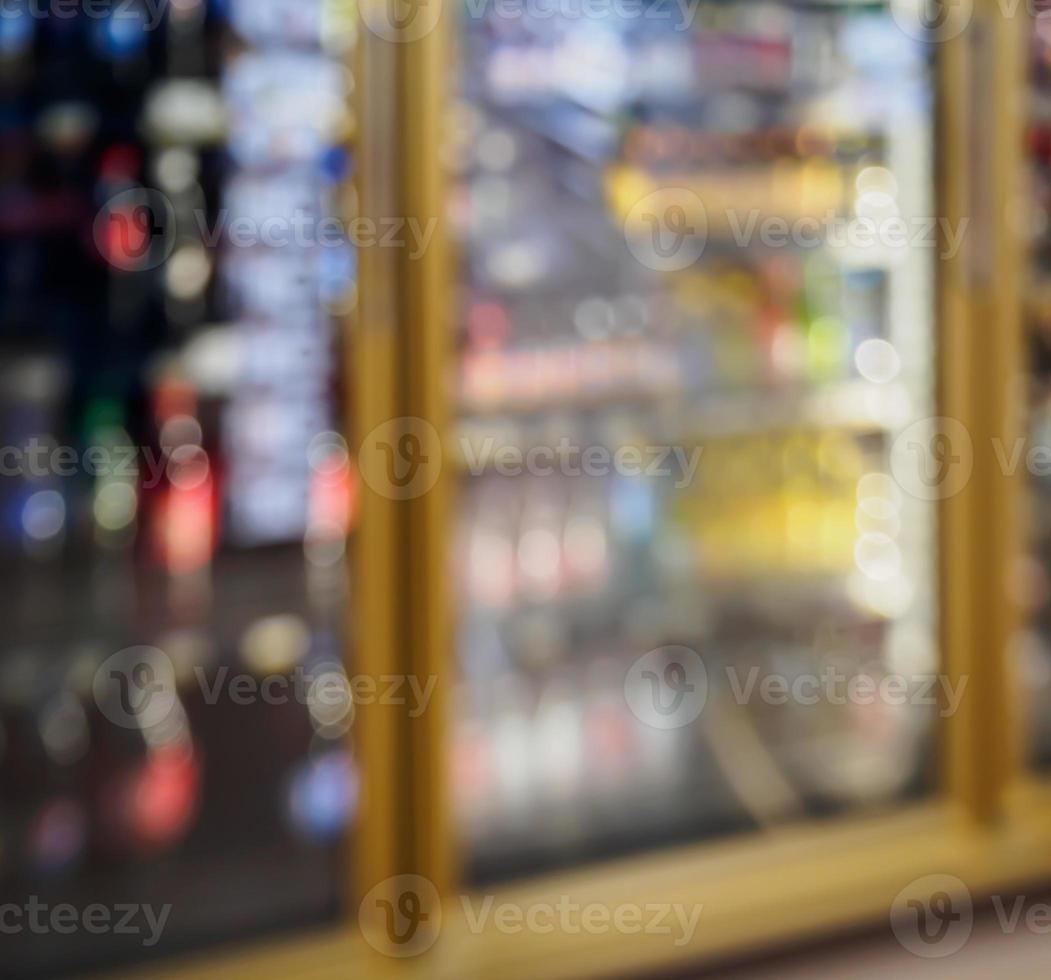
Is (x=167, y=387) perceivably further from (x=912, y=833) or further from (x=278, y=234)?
(x=912, y=833)

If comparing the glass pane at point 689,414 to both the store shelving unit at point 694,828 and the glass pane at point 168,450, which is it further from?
the glass pane at point 168,450

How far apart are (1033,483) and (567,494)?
0.84 meters

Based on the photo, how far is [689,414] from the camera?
1436mm

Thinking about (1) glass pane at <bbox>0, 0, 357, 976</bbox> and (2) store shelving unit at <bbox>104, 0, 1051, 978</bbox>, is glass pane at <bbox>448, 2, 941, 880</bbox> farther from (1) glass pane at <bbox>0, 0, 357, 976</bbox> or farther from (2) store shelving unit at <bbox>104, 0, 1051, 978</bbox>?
(1) glass pane at <bbox>0, 0, 357, 976</bbox>

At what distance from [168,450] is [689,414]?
80 cm

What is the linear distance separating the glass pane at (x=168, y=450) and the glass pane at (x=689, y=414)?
0.22 m

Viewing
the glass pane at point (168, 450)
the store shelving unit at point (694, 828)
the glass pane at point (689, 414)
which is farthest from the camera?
the glass pane at point (689, 414)

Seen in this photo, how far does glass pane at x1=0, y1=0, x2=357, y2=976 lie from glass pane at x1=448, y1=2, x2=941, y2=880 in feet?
0.73

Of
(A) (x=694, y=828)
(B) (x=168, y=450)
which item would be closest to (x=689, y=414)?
(A) (x=694, y=828)

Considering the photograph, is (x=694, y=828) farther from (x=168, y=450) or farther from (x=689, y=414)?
(x=168, y=450)

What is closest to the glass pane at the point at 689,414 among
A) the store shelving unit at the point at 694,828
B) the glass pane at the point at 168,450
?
the store shelving unit at the point at 694,828

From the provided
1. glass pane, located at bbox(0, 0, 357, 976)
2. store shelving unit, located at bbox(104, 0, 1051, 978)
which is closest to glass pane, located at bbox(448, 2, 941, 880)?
store shelving unit, located at bbox(104, 0, 1051, 978)

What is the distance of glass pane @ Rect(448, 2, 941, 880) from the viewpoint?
1.34m

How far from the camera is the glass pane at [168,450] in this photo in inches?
46.0
